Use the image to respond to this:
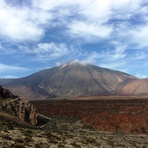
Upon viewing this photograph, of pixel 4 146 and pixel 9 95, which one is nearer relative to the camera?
pixel 4 146

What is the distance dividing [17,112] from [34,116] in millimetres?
4352

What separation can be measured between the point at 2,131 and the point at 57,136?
597 centimetres

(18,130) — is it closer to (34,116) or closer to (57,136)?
(57,136)

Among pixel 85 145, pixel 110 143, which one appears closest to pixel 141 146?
pixel 110 143

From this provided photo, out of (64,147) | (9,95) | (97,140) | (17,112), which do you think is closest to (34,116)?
(17,112)

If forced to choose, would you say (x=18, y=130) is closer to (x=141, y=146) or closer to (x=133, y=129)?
(x=141, y=146)

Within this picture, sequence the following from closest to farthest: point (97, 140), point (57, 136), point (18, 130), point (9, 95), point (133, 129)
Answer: point (18, 130)
point (57, 136)
point (97, 140)
point (133, 129)
point (9, 95)

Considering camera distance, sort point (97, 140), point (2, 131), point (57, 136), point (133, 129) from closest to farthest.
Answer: point (2, 131)
point (57, 136)
point (97, 140)
point (133, 129)

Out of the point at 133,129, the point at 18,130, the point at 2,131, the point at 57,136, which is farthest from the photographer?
the point at 133,129

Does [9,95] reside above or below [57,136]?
above

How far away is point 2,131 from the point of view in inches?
900

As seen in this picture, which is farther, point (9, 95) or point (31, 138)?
point (9, 95)

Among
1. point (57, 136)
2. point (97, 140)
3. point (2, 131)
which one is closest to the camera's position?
point (2, 131)

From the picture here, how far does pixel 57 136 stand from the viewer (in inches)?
1056
